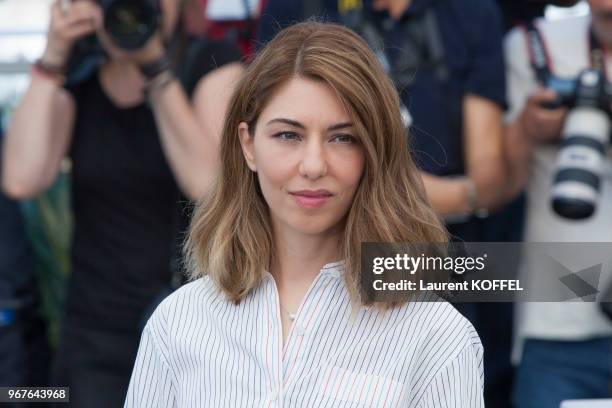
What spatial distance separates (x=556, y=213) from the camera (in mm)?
2906

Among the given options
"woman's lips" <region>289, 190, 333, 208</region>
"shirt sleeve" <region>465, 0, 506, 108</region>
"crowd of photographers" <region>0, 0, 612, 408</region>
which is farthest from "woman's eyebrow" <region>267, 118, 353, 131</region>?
"shirt sleeve" <region>465, 0, 506, 108</region>

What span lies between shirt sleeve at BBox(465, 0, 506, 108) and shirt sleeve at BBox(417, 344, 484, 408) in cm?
140

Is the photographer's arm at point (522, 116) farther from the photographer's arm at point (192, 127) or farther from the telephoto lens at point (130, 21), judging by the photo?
the telephoto lens at point (130, 21)

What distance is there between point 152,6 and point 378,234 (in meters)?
1.35

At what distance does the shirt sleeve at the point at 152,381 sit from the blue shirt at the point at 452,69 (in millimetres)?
1249

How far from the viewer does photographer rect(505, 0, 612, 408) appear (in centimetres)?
304

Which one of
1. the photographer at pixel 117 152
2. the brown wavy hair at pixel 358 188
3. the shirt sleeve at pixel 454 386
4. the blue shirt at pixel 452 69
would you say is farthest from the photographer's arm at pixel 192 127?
the shirt sleeve at pixel 454 386

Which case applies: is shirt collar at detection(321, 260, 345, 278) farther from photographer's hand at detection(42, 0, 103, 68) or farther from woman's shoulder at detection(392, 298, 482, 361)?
photographer's hand at detection(42, 0, 103, 68)

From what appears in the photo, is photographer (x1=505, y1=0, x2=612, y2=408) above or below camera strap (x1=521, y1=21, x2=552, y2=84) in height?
below

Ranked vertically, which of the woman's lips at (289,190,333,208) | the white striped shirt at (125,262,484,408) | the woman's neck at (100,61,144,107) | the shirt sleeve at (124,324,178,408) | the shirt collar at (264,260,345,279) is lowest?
the shirt sleeve at (124,324,178,408)

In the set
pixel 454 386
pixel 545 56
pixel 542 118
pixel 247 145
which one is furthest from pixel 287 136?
pixel 545 56

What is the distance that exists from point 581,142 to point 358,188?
43.3 inches

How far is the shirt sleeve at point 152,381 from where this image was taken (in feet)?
6.97

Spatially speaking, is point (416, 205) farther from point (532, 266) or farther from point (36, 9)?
point (36, 9)
